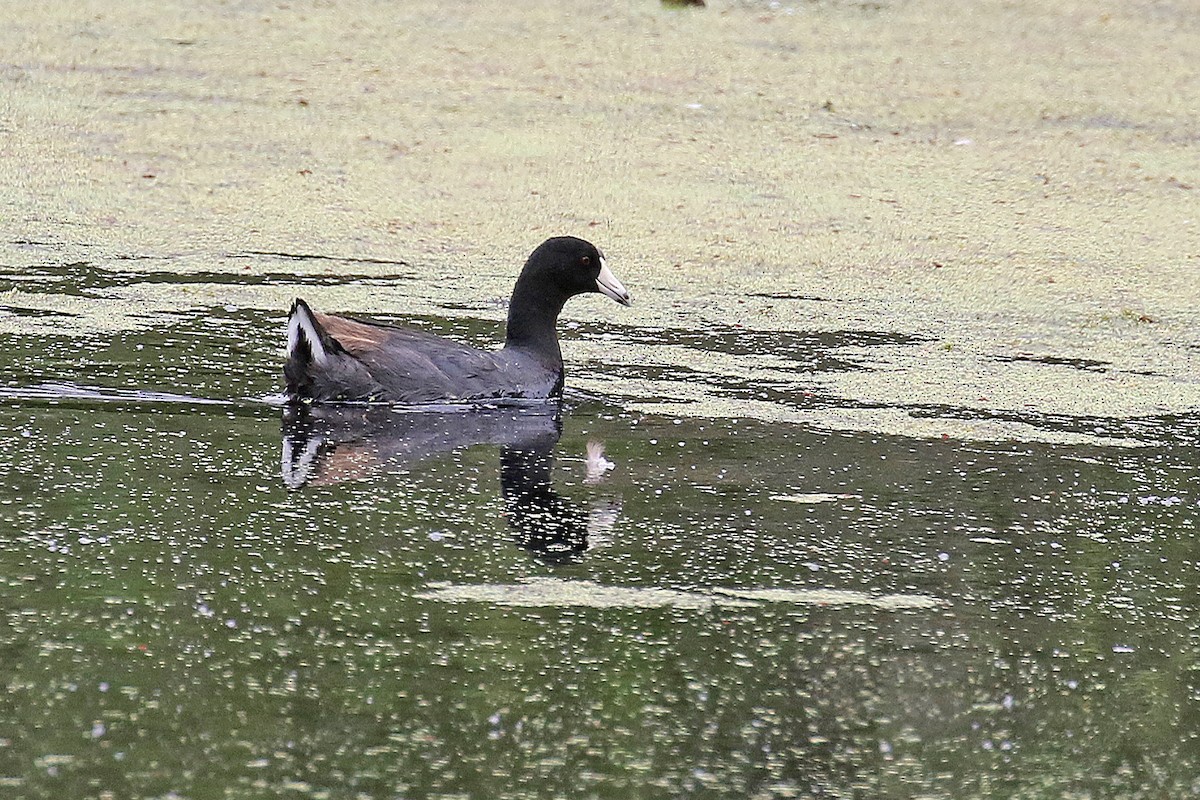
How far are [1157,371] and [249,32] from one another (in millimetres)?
6134

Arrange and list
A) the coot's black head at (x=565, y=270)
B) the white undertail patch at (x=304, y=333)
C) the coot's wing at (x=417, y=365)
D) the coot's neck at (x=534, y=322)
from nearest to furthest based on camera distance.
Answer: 1. the white undertail patch at (x=304, y=333)
2. the coot's wing at (x=417, y=365)
3. the coot's neck at (x=534, y=322)
4. the coot's black head at (x=565, y=270)

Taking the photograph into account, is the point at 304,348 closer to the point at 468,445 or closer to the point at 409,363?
the point at 409,363

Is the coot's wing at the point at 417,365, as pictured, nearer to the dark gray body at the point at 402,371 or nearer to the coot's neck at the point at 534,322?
the dark gray body at the point at 402,371

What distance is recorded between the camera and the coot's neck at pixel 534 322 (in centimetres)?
558

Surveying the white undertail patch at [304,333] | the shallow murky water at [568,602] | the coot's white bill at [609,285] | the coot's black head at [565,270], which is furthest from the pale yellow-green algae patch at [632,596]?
the coot's white bill at [609,285]

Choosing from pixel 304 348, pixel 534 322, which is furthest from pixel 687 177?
pixel 304 348

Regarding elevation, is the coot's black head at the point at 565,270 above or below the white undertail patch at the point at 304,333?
above

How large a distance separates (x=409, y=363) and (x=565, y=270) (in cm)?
72

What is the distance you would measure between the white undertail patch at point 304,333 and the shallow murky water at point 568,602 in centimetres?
19

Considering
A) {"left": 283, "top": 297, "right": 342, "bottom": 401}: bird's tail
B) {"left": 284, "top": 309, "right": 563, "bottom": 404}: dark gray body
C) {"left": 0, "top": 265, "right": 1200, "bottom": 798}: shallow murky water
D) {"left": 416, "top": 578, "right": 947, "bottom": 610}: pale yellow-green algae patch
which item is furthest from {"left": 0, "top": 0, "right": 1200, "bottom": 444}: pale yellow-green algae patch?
{"left": 416, "top": 578, "right": 947, "bottom": 610}: pale yellow-green algae patch

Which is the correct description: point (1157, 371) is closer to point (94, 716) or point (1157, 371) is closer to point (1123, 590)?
point (1123, 590)

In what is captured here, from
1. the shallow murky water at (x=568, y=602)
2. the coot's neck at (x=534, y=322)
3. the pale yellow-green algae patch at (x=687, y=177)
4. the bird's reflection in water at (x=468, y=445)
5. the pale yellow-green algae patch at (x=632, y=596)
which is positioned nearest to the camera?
the shallow murky water at (x=568, y=602)

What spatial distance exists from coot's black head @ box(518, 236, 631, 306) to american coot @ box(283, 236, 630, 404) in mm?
106

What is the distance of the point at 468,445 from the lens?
496cm
